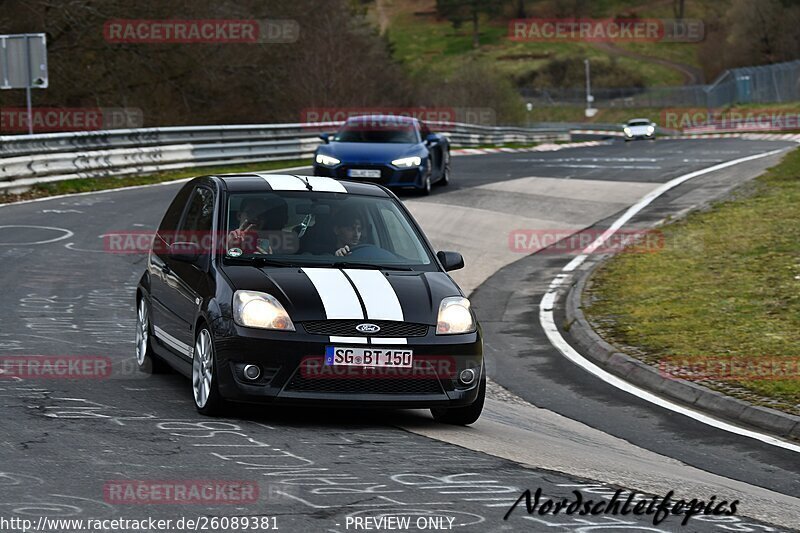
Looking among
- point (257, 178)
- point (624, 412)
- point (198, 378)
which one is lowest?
point (624, 412)

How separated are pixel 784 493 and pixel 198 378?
3.75 metres

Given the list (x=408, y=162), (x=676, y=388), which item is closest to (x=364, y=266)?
(x=676, y=388)

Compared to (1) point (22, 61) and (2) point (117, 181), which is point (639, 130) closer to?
(2) point (117, 181)

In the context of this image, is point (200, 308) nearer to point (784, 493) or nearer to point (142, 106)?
point (784, 493)

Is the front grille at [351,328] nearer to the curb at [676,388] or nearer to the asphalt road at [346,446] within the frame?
the asphalt road at [346,446]

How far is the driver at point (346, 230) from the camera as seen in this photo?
9172 mm

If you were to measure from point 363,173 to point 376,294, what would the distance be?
50.2 ft

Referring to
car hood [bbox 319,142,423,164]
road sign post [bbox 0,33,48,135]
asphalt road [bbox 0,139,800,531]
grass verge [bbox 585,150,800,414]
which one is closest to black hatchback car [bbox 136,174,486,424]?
asphalt road [bbox 0,139,800,531]

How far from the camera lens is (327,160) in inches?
934

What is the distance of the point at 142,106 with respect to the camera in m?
44.4

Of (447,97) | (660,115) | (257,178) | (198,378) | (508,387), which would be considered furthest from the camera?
(660,115)

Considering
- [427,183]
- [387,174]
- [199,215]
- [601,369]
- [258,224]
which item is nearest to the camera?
[258,224]

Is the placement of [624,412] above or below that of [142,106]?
below

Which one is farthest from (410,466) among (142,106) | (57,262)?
(142,106)
